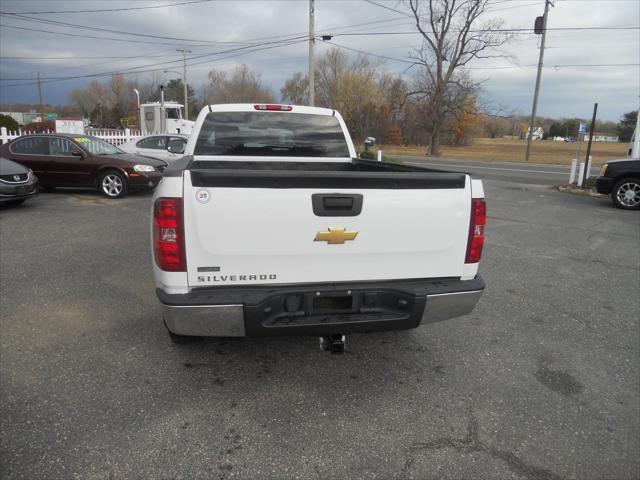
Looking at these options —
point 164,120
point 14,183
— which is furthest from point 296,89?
point 14,183

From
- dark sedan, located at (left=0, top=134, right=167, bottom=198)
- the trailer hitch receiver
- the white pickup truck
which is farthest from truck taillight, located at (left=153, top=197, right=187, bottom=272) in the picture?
dark sedan, located at (left=0, top=134, right=167, bottom=198)

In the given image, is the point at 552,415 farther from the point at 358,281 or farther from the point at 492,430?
the point at 358,281

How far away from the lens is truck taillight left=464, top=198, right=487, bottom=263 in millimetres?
3021

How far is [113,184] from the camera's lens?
36.4 feet

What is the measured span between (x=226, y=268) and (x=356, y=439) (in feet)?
4.12

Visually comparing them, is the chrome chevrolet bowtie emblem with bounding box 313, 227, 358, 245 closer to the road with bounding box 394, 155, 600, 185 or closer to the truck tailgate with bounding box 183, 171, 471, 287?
the truck tailgate with bounding box 183, 171, 471, 287

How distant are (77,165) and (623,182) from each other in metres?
13.3

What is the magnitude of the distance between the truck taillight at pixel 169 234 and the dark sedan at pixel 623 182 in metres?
12.1

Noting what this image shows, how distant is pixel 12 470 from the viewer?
93.7 inches

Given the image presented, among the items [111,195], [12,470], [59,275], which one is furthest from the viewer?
[111,195]

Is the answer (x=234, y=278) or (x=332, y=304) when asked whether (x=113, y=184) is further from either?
(x=332, y=304)

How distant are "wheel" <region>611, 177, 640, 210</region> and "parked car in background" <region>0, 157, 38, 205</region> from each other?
43.8 feet

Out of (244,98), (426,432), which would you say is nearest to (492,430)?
A: (426,432)

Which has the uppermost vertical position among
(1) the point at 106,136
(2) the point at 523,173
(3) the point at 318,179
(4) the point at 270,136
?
(4) the point at 270,136
